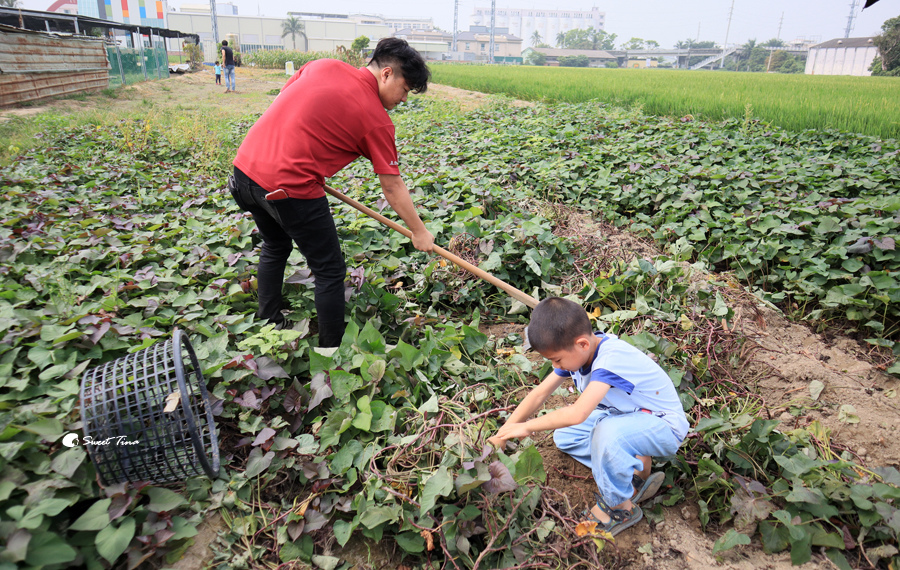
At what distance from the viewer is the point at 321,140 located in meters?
Result: 2.23

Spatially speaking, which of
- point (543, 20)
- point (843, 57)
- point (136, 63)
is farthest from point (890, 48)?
point (543, 20)

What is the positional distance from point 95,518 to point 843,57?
191ft

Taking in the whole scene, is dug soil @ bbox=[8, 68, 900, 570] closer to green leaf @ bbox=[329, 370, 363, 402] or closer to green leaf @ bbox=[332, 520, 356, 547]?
green leaf @ bbox=[332, 520, 356, 547]

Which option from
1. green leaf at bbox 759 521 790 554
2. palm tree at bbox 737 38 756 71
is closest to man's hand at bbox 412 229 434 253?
green leaf at bbox 759 521 790 554

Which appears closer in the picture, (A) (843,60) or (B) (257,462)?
(B) (257,462)

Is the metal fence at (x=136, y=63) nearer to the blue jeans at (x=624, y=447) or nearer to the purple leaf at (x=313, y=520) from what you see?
the purple leaf at (x=313, y=520)

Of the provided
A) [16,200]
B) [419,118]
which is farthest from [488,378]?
[419,118]

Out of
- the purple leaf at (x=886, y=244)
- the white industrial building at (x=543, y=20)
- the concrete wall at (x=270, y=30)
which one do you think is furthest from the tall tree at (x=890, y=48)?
the white industrial building at (x=543, y=20)

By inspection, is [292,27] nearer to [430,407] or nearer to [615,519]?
[430,407]

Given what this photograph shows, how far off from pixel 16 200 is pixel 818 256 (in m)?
5.97

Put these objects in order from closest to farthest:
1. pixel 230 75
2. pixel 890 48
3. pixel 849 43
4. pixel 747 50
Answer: pixel 230 75 < pixel 890 48 < pixel 849 43 < pixel 747 50

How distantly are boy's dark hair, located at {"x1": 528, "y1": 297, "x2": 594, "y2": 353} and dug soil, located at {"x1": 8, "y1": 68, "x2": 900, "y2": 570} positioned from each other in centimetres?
75

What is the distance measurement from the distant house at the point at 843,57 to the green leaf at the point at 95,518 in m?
50.7

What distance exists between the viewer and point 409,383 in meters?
2.29
